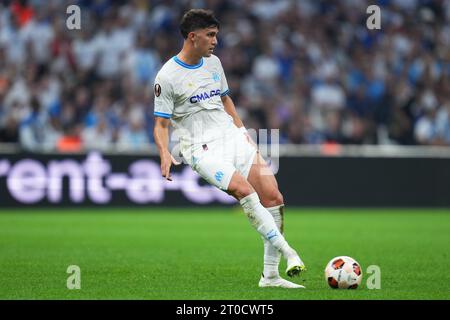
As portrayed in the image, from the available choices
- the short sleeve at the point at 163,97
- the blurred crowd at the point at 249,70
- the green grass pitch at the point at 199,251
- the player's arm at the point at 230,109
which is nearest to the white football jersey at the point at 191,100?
the short sleeve at the point at 163,97

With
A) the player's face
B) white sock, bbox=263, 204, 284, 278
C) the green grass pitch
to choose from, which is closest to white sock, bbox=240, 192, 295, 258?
white sock, bbox=263, 204, 284, 278

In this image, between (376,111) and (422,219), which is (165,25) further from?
(422,219)

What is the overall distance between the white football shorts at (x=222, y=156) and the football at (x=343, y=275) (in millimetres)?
1163

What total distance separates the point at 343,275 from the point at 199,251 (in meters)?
4.10

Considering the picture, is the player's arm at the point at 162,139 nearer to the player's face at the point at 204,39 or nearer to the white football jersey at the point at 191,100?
the white football jersey at the point at 191,100

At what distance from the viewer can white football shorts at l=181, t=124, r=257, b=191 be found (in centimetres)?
841

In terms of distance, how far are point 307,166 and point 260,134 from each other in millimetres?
1236

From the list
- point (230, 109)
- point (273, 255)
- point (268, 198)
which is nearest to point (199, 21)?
point (230, 109)

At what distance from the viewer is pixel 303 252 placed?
39.5 ft

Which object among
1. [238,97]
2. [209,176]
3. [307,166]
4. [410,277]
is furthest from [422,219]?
[209,176]

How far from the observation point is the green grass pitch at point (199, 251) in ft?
26.9

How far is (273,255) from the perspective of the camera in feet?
28.1

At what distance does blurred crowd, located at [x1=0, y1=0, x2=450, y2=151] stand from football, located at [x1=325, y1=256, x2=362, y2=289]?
441 inches

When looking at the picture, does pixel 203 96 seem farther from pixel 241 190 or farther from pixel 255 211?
pixel 255 211
